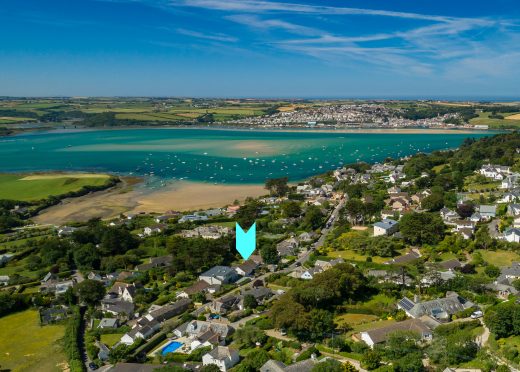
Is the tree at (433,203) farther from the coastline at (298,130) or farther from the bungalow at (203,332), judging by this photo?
the coastline at (298,130)

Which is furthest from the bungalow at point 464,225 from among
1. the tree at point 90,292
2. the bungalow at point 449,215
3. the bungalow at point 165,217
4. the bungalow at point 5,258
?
the bungalow at point 5,258

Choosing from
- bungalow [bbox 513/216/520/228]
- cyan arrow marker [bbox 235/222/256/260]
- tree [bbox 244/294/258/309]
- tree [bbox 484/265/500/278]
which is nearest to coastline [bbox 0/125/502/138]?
bungalow [bbox 513/216/520/228]

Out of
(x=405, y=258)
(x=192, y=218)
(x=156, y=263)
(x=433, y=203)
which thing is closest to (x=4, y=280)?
(x=156, y=263)

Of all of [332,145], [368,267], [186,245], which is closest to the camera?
[368,267]

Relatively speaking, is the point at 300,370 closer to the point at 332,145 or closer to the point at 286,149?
the point at 286,149

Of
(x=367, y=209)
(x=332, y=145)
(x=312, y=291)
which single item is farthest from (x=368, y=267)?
(x=332, y=145)

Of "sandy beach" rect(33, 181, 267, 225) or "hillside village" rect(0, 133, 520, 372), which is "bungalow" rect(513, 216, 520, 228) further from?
"sandy beach" rect(33, 181, 267, 225)
